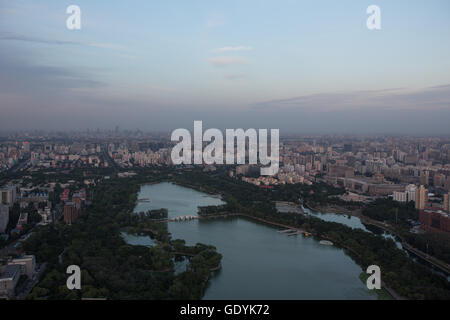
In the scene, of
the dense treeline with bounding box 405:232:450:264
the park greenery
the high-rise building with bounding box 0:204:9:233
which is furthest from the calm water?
the high-rise building with bounding box 0:204:9:233

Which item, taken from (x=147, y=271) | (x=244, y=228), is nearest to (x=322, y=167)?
(x=244, y=228)

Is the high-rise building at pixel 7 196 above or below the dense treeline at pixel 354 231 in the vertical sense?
above

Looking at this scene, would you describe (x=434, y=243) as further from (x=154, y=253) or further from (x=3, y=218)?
(x=3, y=218)

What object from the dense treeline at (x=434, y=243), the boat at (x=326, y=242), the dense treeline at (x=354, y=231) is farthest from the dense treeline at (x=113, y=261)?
the dense treeline at (x=434, y=243)

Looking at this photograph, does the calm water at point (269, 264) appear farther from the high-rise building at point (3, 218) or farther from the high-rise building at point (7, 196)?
the high-rise building at point (7, 196)

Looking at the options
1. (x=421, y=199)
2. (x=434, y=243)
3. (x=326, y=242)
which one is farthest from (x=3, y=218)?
(x=421, y=199)

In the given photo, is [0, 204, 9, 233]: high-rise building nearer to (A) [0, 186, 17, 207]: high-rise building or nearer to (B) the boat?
(A) [0, 186, 17, 207]: high-rise building

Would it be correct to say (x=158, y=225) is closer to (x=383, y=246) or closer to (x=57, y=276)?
(x=57, y=276)

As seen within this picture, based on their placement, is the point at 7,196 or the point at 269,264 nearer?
the point at 269,264
